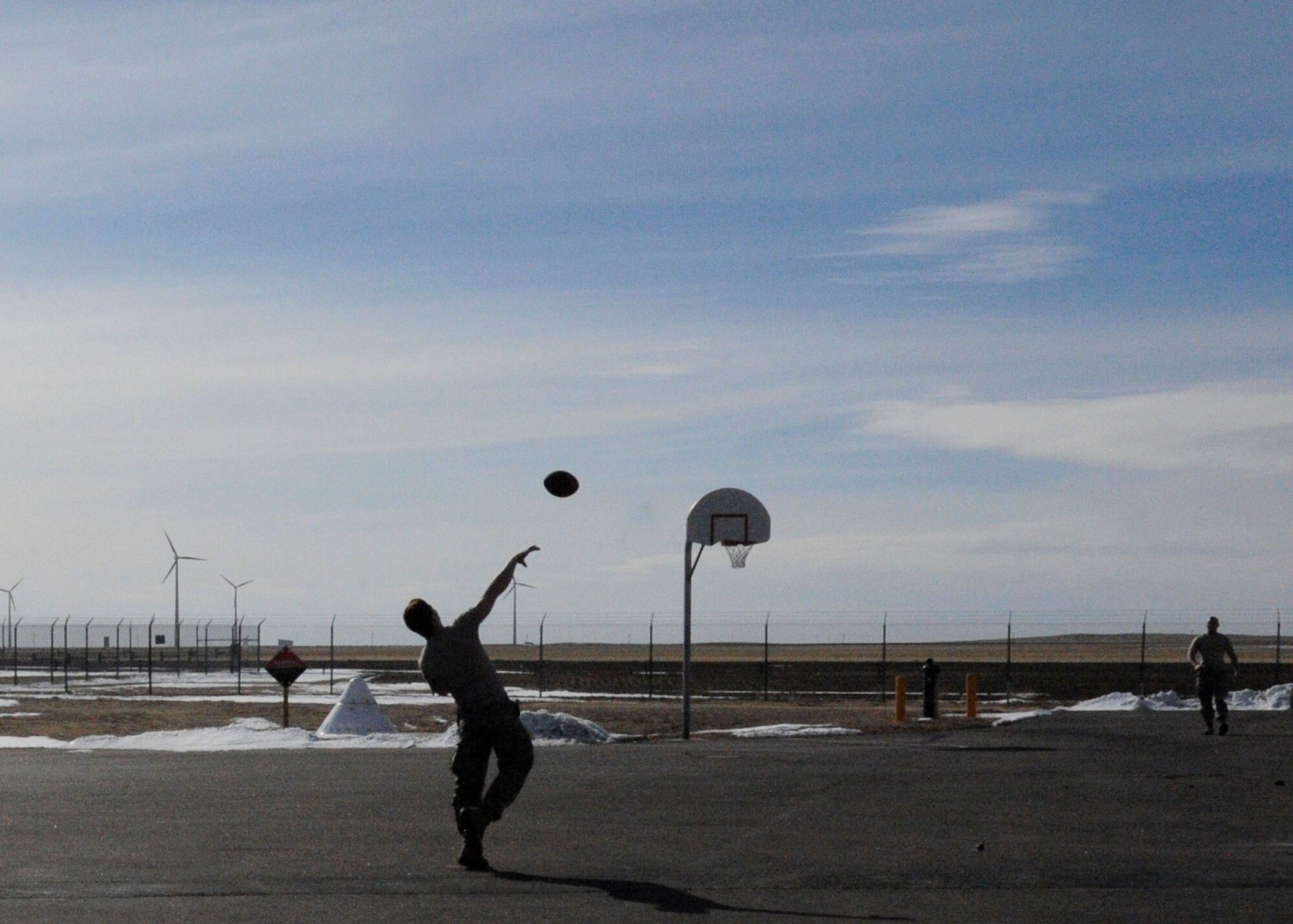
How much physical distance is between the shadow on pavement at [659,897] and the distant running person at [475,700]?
66cm

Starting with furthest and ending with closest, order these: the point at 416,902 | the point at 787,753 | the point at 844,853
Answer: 1. the point at 787,753
2. the point at 844,853
3. the point at 416,902

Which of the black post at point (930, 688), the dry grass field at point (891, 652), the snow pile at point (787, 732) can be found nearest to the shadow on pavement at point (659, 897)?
the snow pile at point (787, 732)

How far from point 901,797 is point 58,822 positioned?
285 inches

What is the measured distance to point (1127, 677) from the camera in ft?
215

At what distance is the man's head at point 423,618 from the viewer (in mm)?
11523

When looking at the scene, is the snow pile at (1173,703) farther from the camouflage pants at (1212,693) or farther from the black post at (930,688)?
the camouflage pants at (1212,693)

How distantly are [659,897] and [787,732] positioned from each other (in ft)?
61.4

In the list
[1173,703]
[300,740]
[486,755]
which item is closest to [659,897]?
[486,755]

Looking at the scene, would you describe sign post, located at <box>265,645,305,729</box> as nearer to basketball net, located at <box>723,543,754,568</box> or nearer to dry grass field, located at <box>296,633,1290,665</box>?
basketball net, located at <box>723,543,754,568</box>

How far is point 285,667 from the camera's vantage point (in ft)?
95.6

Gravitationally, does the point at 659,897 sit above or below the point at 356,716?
above

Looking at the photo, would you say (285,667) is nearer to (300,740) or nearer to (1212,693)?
(300,740)

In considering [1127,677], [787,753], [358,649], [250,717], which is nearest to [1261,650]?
[1127,677]

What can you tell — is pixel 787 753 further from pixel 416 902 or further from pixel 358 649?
pixel 358 649
